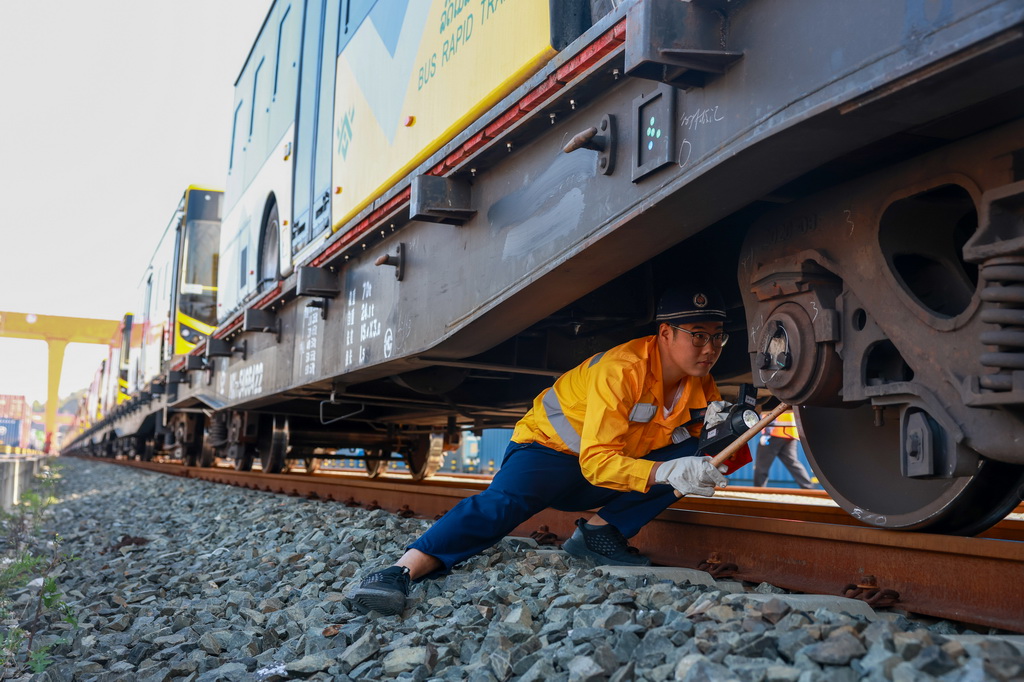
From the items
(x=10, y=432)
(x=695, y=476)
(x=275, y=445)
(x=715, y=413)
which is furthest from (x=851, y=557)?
(x=10, y=432)

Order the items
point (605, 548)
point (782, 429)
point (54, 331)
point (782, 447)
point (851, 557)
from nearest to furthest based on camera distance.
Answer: point (851, 557) → point (605, 548) → point (782, 429) → point (782, 447) → point (54, 331)

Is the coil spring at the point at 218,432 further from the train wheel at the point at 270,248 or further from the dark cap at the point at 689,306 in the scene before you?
the dark cap at the point at 689,306

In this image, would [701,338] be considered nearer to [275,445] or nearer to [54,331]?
[275,445]

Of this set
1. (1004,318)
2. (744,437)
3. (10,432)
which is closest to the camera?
(1004,318)

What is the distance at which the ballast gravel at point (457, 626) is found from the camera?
1.84 m

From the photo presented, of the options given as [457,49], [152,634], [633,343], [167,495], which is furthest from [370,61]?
[167,495]

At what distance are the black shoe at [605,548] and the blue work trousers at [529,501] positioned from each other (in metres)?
0.10

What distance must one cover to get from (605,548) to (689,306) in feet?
3.31

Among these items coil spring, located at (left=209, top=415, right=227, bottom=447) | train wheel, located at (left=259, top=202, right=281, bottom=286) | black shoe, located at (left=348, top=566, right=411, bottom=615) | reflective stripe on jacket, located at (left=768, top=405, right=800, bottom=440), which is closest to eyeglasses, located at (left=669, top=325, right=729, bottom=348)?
black shoe, located at (left=348, top=566, right=411, bottom=615)

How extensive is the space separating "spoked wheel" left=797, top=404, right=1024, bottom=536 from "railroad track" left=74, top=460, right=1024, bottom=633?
0.13m

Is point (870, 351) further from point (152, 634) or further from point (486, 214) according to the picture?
point (152, 634)

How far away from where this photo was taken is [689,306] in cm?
338

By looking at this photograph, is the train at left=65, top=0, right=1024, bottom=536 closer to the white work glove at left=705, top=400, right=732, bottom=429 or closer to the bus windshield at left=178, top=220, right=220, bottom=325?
the white work glove at left=705, top=400, right=732, bottom=429

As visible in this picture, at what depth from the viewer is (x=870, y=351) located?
2.55 meters
